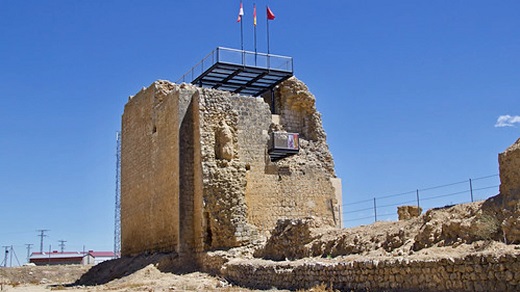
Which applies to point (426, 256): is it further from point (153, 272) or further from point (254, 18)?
point (254, 18)

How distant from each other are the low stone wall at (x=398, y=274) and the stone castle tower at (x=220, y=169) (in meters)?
3.64

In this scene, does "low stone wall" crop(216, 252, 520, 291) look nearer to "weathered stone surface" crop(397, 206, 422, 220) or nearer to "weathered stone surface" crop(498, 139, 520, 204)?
"weathered stone surface" crop(498, 139, 520, 204)

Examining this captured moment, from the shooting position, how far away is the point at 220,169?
17.4 m

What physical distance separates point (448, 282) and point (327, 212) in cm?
1066

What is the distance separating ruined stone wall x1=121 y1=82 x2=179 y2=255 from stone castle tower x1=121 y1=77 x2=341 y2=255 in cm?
3

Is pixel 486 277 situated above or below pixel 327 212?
below

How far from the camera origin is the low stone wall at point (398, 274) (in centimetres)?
822

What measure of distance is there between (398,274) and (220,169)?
852 cm

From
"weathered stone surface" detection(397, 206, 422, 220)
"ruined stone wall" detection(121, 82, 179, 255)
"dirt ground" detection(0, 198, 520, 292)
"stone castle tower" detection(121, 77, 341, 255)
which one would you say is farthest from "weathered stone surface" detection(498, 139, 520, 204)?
"ruined stone wall" detection(121, 82, 179, 255)

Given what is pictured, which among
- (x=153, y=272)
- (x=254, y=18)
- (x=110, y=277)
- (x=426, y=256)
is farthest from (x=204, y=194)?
(x=426, y=256)

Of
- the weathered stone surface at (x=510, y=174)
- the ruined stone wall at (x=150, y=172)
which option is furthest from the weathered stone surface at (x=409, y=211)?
the ruined stone wall at (x=150, y=172)

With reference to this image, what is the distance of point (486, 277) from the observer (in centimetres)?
835

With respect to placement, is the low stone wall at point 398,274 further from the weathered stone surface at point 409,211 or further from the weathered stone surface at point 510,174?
the weathered stone surface at point 409,211

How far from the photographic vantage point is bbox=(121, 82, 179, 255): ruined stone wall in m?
18.0
